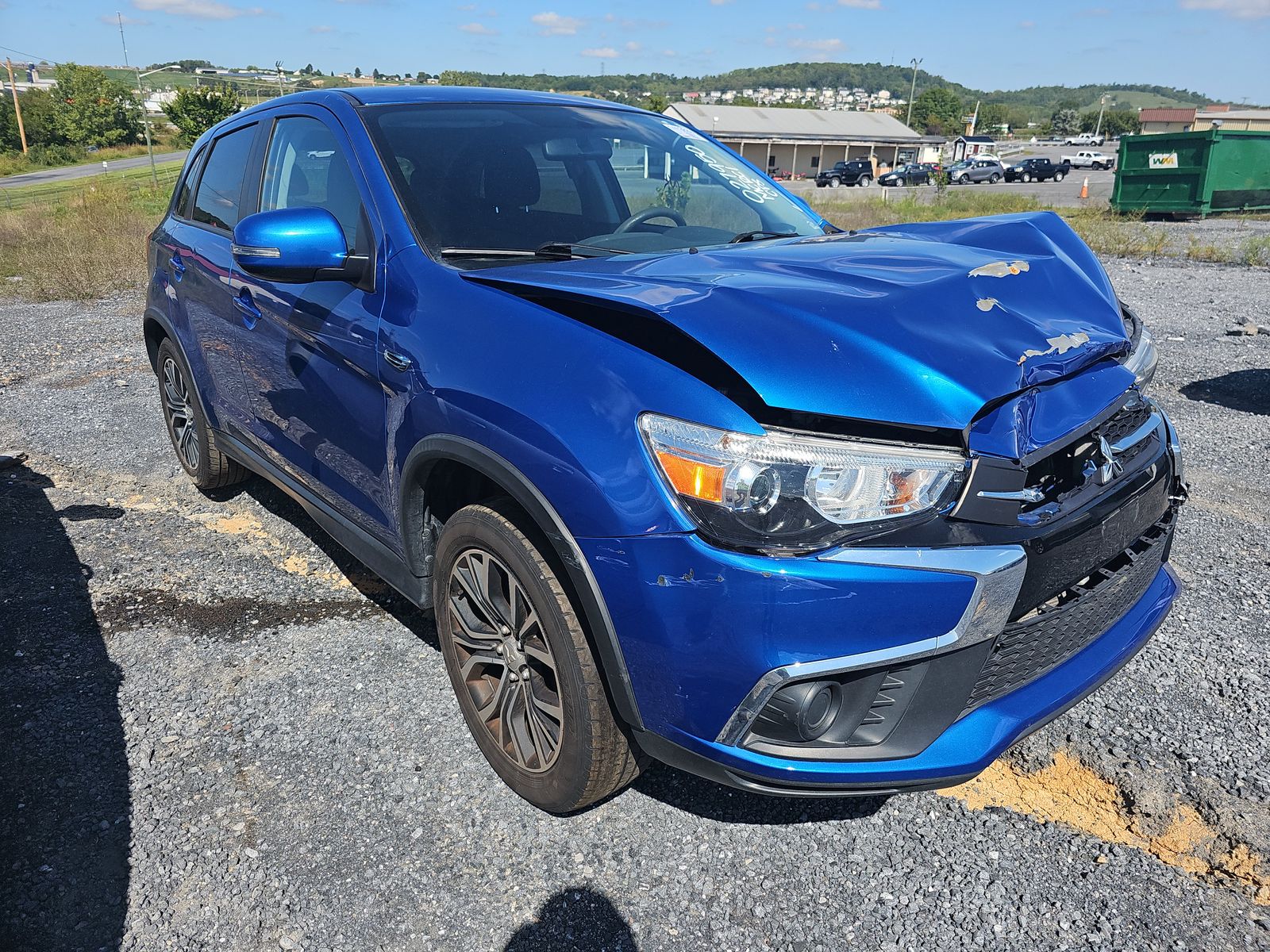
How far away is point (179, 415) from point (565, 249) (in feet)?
10.1

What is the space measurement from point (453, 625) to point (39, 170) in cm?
7737

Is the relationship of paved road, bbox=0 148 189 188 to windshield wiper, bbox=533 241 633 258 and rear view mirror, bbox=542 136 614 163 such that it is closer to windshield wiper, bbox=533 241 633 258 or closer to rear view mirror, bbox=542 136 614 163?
rear view mirror, bbox=542 136 614 163

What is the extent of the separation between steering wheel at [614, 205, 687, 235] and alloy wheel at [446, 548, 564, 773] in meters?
1.27

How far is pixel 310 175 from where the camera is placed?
3.06 meters

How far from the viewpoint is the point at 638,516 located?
1738 mm

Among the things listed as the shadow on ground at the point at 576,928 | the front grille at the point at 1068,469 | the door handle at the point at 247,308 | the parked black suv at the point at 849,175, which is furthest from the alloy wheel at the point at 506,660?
the parked black suv at the point at 849,175

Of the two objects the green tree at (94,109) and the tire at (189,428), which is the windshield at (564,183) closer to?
the tire at (189,428)

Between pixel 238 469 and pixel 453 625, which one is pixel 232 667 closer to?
pixel 453 625

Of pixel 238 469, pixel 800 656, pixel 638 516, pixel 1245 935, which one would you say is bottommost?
pixel 1245 935

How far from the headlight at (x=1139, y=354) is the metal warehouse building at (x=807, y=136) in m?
67.8

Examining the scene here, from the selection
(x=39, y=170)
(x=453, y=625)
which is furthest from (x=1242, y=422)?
(x=39, y=170)

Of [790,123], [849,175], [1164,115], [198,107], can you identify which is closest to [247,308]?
[198,107]

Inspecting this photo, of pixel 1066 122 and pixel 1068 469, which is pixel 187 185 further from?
pixel 1066 122

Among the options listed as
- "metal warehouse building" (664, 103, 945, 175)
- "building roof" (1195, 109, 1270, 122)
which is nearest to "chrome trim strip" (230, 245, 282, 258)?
"metal warehouse building" (664, 103, 945, 175)
